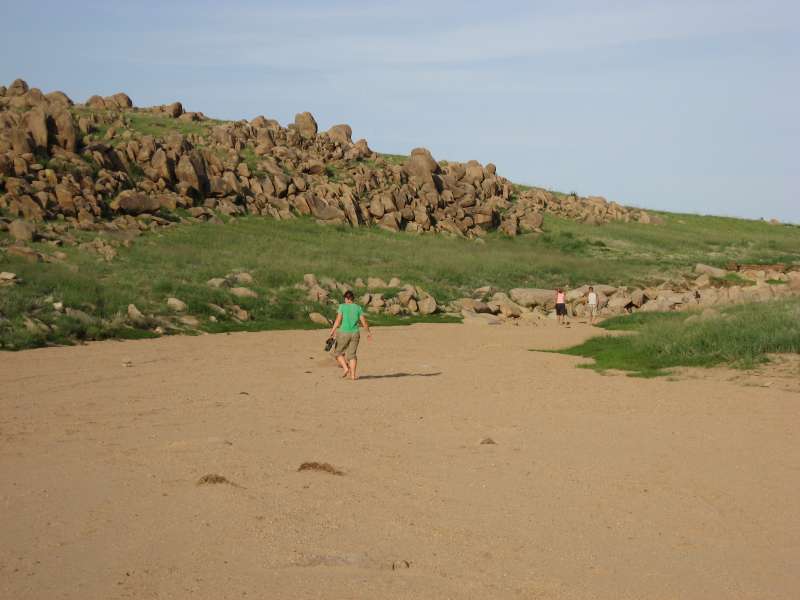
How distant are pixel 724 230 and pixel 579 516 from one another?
242 ft

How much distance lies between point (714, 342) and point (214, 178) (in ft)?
114

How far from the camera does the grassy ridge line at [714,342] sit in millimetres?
17109

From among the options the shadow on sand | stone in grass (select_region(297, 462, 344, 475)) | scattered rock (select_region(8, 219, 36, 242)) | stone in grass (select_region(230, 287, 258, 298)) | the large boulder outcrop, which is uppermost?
the large boulder outcrop

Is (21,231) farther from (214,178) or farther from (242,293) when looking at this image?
(214,178)

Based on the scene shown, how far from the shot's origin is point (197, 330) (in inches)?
1005

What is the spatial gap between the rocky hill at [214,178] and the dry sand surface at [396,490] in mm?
22005

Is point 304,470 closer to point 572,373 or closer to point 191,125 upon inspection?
point 572,373

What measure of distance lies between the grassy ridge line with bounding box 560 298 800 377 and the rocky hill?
21892 mm

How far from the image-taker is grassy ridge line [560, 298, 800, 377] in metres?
17.1

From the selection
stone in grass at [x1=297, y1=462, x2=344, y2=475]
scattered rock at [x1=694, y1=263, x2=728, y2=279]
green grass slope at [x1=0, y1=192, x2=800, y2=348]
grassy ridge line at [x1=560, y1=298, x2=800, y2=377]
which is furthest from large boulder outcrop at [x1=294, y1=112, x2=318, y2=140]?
stone in grass at [x1=297, y1=462, x2=344, y2=475]

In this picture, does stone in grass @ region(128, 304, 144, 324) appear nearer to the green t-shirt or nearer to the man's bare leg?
the man's bare leg

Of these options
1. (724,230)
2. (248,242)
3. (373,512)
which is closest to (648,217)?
(724,230)

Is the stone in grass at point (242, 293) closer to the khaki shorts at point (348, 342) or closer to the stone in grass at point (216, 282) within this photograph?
the stone in grass at point (216, 282)

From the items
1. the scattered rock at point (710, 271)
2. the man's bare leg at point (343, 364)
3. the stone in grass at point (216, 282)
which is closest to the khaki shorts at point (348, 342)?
the man's bare leg at point (343, 364)
